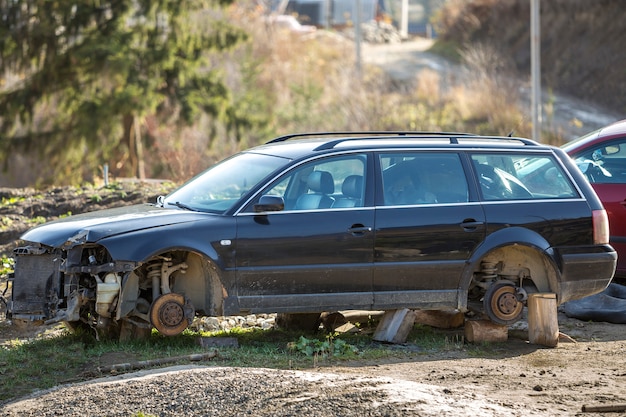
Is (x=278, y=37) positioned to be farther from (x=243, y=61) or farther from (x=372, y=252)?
(x=372, y=252)

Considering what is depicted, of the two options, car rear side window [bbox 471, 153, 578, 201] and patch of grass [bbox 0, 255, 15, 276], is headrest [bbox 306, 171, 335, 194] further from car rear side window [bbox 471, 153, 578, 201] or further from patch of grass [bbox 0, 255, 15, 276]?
patch of grass [bbox 0, 255, 15, 276]

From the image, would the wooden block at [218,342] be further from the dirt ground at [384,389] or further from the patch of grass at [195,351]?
the dirt ground at [384,389]

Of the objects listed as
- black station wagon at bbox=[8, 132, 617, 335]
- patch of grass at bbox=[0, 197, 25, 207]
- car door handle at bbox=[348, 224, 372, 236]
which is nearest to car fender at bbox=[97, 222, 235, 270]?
black station wagon at bbox=[8, 132, 617, 335]

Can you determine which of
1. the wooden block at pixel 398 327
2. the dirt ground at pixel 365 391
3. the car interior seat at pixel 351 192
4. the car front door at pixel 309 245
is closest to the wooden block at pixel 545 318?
the dirt ground at pixel 365 391

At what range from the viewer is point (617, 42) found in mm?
38000

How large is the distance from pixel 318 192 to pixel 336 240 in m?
0.47


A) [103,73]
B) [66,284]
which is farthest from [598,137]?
[103,73]

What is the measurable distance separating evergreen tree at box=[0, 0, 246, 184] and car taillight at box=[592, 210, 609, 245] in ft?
53.0

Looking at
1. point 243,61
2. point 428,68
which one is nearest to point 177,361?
point 243,61

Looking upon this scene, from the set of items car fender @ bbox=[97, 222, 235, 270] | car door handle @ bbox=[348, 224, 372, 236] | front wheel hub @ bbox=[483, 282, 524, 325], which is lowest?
front wheel hub @ bbox=[483, 282, 524, 325]

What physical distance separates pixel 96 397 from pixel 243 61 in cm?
3277

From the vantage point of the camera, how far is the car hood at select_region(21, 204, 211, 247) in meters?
7.83

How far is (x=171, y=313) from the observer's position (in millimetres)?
8016

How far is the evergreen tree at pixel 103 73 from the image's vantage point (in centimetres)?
2398
